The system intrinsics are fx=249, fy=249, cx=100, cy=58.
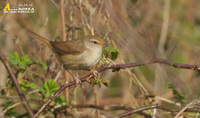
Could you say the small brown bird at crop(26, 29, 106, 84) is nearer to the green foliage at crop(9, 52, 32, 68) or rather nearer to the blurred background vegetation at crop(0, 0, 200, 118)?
the blurred background vegetation at crop(0, 0, 200, 118)

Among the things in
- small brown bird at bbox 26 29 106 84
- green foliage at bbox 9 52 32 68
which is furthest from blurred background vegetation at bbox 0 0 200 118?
small brown bird at bbox 26 29 106 84

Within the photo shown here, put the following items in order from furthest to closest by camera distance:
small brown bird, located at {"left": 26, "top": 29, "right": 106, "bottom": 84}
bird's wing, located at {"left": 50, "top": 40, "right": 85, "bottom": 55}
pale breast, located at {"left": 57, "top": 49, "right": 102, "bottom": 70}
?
bird's wing, located at {"left": 50, "top": 40, "right": 85, "bottom": 55} < small brown bird, located at {"left": 26, "top": 29, "right": 106, "bottom": 84} < pale breast, located at {"left": 57, "top": 49, "right": 102, "bottom": 70}

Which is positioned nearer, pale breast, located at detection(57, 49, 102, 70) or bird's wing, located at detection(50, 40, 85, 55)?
pale breast, located at detection(57, 49, 102, 70)

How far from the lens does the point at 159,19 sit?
641 cm

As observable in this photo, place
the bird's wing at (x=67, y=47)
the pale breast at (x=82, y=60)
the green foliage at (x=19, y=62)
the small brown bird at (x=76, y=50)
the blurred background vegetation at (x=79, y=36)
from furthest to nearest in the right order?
the bird's wing at (x=67, y=47) → the small brown bird at (x=76, y=50) → the pale breast at (x=82, y=60) → the green foliage at (x=19, y=62) → the blurred background vegetation at (x=79, y=36)

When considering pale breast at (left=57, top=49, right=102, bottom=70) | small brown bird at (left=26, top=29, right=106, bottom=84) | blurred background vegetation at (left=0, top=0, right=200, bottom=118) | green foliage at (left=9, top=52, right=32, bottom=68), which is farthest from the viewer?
small brown bird at (left=26, top=29, right=106, bottom=84)

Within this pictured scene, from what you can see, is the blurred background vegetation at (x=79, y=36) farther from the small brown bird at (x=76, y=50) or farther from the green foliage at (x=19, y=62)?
the small brown bird at (x=76, y=50)

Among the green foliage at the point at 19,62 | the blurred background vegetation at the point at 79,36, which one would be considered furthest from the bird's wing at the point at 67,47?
the green foliage at the point at 19,62

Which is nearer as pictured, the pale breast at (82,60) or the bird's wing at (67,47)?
the pale breast at (82,60)

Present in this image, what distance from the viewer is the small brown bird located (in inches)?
127

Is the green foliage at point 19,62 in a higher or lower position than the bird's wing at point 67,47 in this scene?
lower

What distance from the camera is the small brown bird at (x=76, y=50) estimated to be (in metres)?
3.22

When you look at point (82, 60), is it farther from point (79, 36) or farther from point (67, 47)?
point (79, 36)

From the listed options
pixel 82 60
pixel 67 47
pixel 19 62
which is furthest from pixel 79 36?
pixel 19 62
